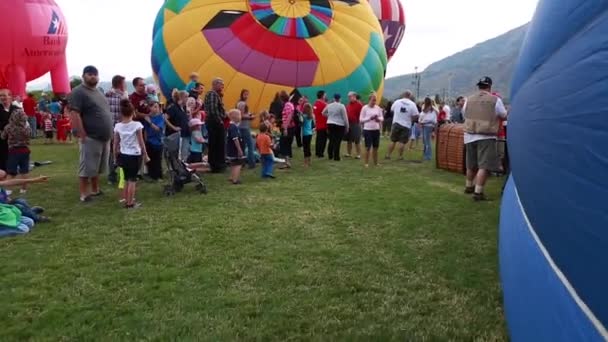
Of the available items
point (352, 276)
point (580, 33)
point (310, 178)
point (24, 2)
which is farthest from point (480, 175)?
point (24, 2)

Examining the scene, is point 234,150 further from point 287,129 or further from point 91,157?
Result: point 287,129

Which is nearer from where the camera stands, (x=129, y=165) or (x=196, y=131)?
(x=129, y=165)

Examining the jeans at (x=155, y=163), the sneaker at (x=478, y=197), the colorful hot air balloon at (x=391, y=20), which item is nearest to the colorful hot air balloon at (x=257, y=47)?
the jeans at (x=155, y=163)

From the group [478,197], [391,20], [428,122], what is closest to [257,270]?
[478,197]

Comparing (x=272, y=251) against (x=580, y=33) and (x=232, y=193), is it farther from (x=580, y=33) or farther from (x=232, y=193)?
(x=580, y=33)

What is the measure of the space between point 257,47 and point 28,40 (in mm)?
8231

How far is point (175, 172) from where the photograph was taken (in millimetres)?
7383

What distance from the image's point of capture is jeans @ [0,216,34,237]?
5.16 meters

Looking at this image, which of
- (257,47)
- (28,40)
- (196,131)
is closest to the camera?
(196,131)

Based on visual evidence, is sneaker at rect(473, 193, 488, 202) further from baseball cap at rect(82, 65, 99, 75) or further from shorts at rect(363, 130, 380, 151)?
baseball cap at rect(82, 65, 99, 75)

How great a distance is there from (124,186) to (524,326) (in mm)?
5366

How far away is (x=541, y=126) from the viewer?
1997 millimetres

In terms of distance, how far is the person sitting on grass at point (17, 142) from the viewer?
22.5ft

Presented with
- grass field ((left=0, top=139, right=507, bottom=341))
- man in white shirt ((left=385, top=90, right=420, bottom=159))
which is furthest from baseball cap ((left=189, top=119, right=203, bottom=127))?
man in white shirt ((left=385, top=90, right=420, bottom=159))
